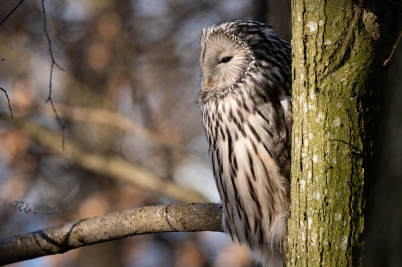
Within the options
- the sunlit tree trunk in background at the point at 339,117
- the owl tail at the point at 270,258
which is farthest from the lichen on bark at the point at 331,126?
the owl tail at the point at 270,258

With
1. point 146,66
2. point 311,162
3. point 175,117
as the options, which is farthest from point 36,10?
point 311,162

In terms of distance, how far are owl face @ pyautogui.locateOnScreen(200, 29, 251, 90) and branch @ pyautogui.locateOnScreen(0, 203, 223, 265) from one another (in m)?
0.81

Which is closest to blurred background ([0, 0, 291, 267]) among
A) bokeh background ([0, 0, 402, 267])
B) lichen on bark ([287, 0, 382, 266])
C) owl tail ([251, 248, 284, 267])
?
bokeh background ([0, 0, 402, 267])

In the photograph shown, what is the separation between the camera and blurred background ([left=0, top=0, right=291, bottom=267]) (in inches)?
287

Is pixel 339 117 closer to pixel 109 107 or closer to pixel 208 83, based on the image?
pixel 208 83

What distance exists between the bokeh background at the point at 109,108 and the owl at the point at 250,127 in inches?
115

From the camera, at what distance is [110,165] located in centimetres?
652

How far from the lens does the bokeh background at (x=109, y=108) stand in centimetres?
727

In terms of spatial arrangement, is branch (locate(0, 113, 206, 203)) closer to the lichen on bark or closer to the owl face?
the owl face

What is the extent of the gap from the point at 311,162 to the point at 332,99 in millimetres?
277

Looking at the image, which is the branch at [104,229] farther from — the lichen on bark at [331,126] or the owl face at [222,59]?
the lichen on bark at [331,126]

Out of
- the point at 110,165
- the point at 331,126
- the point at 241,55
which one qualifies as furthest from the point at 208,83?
the point at 110,165

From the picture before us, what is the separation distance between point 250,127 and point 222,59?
0.64 metres

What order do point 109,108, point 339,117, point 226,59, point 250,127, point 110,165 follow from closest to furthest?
1. point 339,117
2. point 250,127
3. point 226,59
4. point 110,165
5. point 109,108
